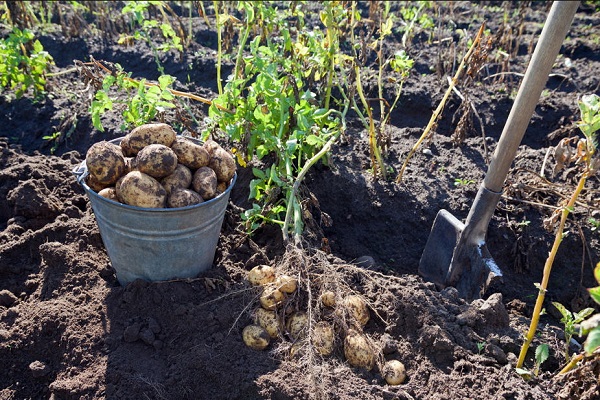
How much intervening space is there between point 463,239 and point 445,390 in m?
0.79

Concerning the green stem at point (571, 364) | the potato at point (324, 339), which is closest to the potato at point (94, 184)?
the potato at point (324, 339)

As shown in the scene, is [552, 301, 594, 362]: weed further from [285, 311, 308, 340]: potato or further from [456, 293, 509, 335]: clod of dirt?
[285, 311, 308, 340]: potato

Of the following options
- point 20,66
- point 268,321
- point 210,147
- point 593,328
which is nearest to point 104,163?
point 210,147

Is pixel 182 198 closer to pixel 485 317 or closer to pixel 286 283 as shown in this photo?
pixel 286 283

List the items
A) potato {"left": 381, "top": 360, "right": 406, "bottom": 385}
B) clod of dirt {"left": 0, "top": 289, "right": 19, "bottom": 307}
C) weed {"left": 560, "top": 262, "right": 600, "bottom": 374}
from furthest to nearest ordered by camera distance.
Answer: clod of dirt {"left": 0, "top": 289, "right": 19, "bottom": 307} → potato {"left": 381, "top": 360, "right": 406, "bottom": 385} → weed {"left": 560, "top": 262, "right": 600, "bottom": 374}

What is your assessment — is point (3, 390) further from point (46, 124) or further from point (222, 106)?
point (46, 124)

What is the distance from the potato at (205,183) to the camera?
87.3 inches

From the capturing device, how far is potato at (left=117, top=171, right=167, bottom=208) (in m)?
2.08

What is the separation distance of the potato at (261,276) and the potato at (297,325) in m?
0.20

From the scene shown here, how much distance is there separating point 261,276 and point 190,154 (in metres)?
0.62

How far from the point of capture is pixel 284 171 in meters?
2.76

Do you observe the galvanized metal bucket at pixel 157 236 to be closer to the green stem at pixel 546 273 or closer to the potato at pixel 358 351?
the potato at pixel 358 351

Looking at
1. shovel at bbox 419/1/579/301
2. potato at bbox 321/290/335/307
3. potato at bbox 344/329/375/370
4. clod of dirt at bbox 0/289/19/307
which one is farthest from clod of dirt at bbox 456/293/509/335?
clod of dirt at bbox 0/289/19/307

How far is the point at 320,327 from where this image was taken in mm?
2141
